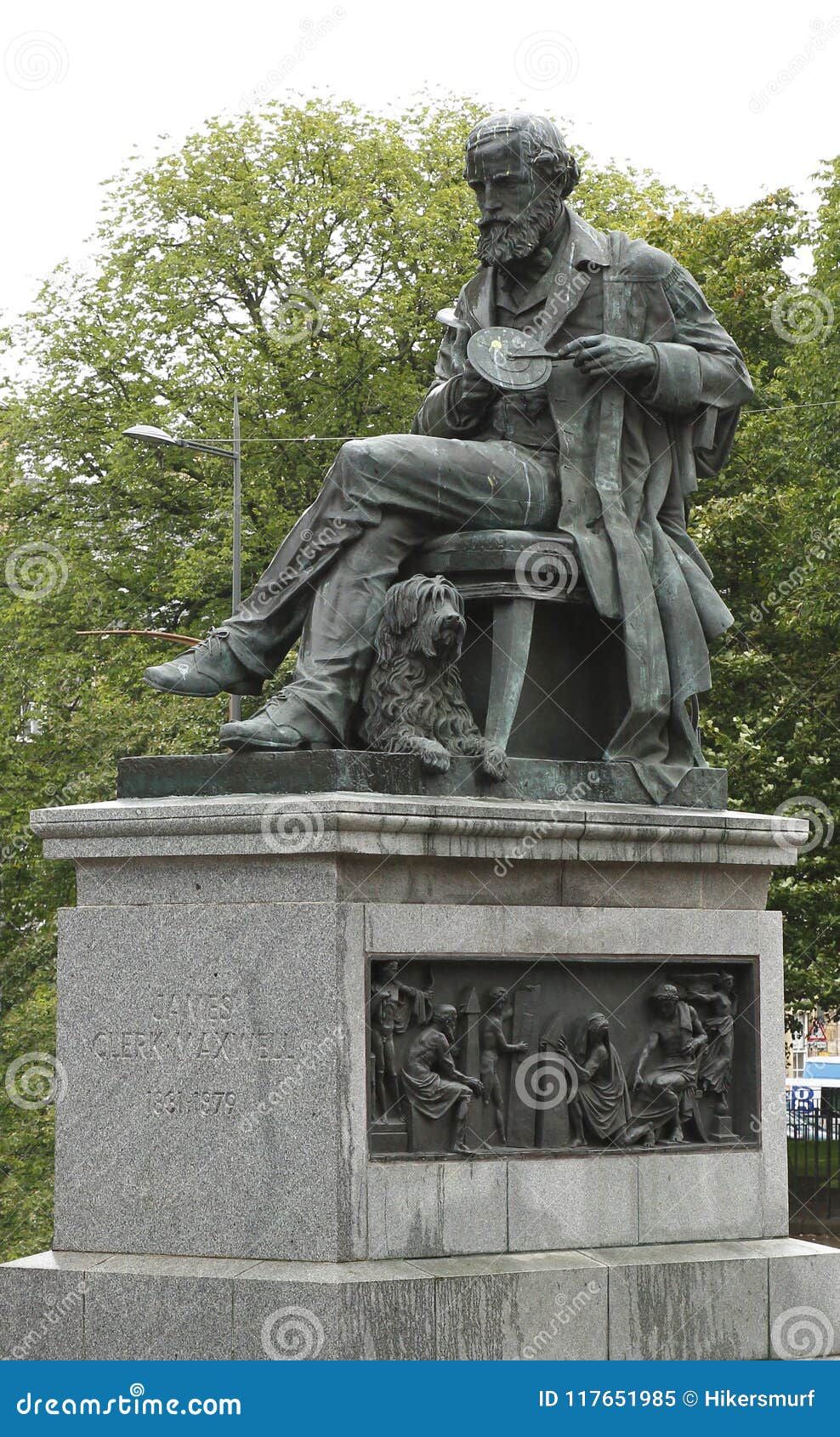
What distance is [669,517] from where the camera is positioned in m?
11.0

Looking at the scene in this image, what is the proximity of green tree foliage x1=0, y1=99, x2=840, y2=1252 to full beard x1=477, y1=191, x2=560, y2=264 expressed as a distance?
55.6 ft

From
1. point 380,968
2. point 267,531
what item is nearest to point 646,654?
point 380,968

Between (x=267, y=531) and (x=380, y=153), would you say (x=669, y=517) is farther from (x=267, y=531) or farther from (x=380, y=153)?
(x=380, y=153)

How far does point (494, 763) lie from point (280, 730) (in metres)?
0.86

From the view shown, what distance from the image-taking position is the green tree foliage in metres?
28.7

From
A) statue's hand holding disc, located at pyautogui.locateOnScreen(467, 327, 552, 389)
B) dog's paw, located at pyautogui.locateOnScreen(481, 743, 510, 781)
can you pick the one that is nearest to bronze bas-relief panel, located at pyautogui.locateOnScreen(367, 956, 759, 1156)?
dog's paw, located at pyautogui.locateOnScreen(481, 743, 510, 781)

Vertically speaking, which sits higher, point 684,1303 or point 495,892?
point 495,892

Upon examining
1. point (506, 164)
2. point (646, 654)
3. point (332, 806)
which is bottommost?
point (332, 806)

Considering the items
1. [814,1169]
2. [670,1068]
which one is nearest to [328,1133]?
[670,1068]

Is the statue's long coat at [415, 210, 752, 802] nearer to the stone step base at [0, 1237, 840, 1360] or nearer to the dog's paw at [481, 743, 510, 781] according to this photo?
the dog's paw at [481, 743, 510, 781]

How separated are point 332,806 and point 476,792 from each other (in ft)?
3.61

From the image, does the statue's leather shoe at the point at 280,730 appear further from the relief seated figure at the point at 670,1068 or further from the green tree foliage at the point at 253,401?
the green tree foliage at the point at 253,401

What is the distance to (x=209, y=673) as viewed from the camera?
1014 centimetres

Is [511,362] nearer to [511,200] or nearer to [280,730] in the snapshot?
[511,200]
